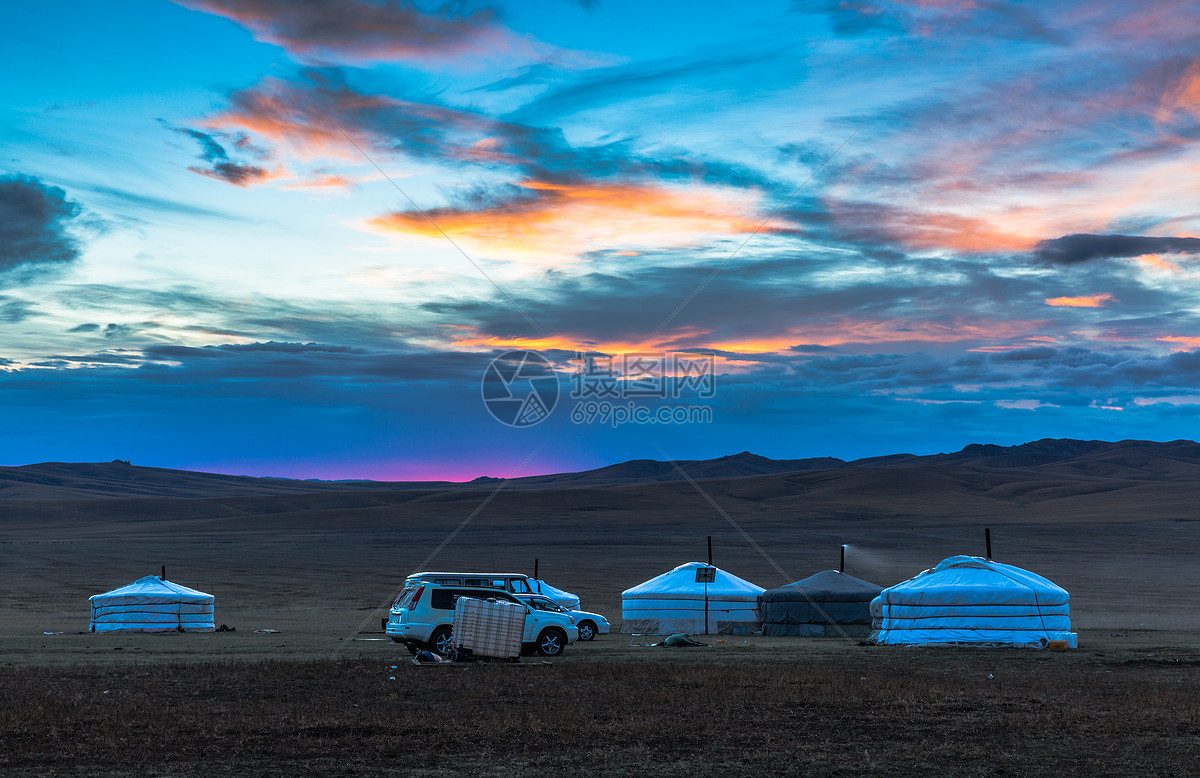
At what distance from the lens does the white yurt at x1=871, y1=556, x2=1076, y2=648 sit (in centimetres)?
2708

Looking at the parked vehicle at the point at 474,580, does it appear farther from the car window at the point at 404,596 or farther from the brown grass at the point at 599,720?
the brown grass at the point at 599,720

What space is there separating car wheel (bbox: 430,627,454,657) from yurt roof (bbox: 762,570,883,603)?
12.2 metres

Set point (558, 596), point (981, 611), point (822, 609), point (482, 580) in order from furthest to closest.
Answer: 1. point (558, 596)
2. point (822, 609)
3. point (482, 580)
4. point (981, 611)

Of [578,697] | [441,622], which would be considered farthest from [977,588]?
[578,697]

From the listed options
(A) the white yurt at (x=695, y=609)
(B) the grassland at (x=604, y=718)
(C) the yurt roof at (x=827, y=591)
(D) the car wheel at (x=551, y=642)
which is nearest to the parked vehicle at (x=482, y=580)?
(D) the car wheel at (x=551, y=642)

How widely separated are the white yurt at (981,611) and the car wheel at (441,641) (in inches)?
449

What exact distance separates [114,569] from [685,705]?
59403mm

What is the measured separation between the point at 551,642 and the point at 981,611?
10.8m

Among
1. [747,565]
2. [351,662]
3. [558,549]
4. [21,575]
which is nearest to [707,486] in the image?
[558,549]

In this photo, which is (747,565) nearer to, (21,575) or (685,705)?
(21,575)

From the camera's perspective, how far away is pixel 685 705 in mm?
16062

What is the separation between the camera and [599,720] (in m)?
14.8

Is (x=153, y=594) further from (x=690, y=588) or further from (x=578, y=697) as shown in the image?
(x=578, y=697)

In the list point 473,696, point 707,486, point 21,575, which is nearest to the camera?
point 473,696
